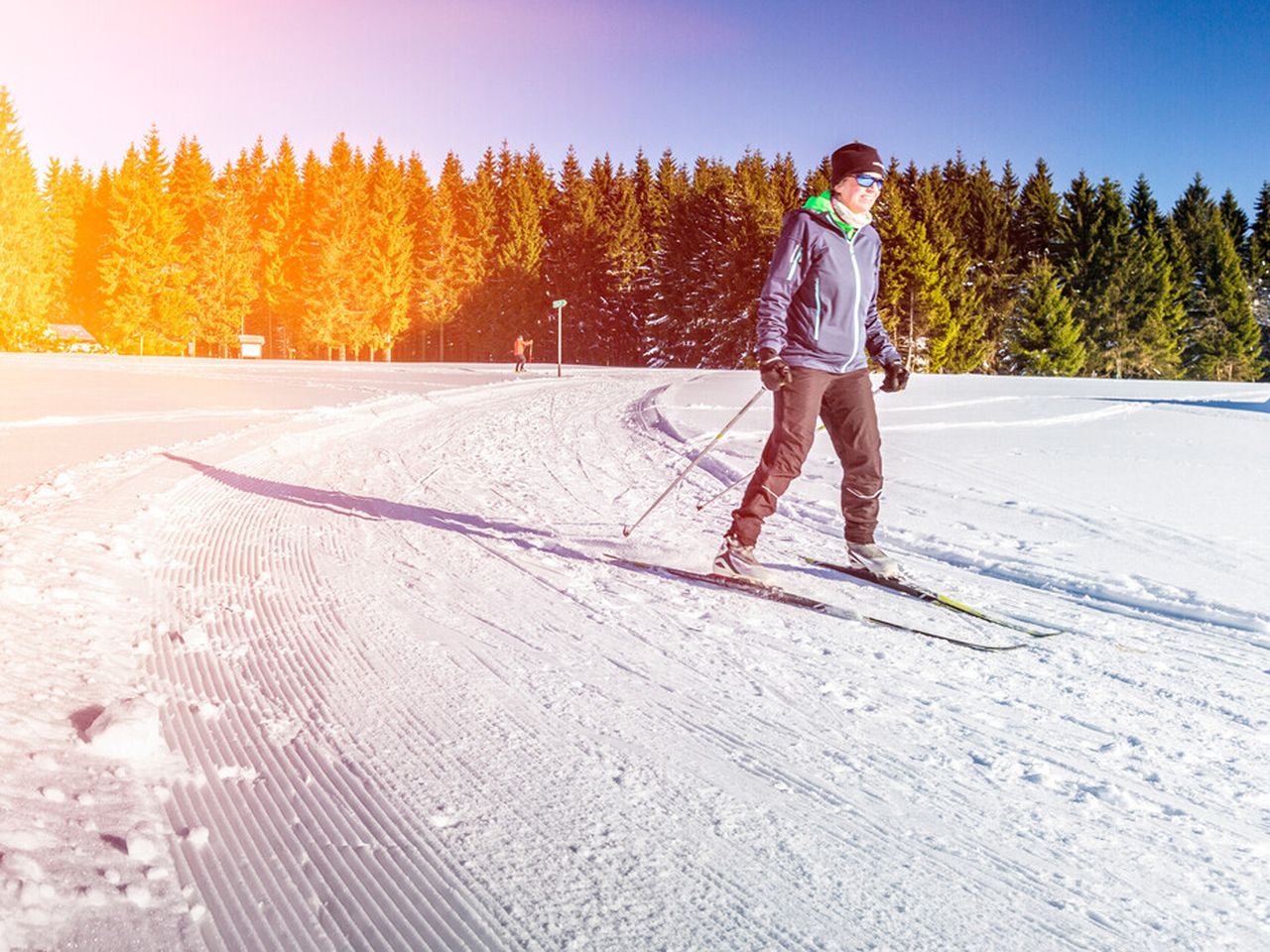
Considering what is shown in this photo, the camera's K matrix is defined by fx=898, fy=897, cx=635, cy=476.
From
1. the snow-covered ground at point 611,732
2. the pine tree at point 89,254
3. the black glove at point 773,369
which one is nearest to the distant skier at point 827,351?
the black glove at point 773,369

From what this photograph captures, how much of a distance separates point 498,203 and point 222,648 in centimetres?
6774

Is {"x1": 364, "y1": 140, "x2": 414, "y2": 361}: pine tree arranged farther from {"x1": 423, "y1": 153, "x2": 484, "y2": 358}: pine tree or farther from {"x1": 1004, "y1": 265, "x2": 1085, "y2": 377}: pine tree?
{"x1": 1004, "y1": 265, "x2": 1085, "y2": 377}: pine tree

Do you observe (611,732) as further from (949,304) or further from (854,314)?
(949,304)

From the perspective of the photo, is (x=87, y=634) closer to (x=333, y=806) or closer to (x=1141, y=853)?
(x=333, y=806)

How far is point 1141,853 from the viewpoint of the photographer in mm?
1978

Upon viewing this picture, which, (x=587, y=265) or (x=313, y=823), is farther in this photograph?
(x=587, y=265)

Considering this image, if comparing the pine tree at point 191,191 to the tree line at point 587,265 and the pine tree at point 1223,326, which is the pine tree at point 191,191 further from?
the pine tree at point 1223,326

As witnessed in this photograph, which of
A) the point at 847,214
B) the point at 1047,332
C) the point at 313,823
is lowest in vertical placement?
the point at 313,823

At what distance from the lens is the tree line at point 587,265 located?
48.1 meters

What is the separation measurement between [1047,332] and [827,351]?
4869 centimetres

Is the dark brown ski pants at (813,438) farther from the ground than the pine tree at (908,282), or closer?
closer

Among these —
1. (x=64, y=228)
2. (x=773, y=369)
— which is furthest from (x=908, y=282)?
(x=64, y=228)

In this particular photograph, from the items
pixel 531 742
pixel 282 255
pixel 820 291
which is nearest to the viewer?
pixel 531 742

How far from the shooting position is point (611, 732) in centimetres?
258
